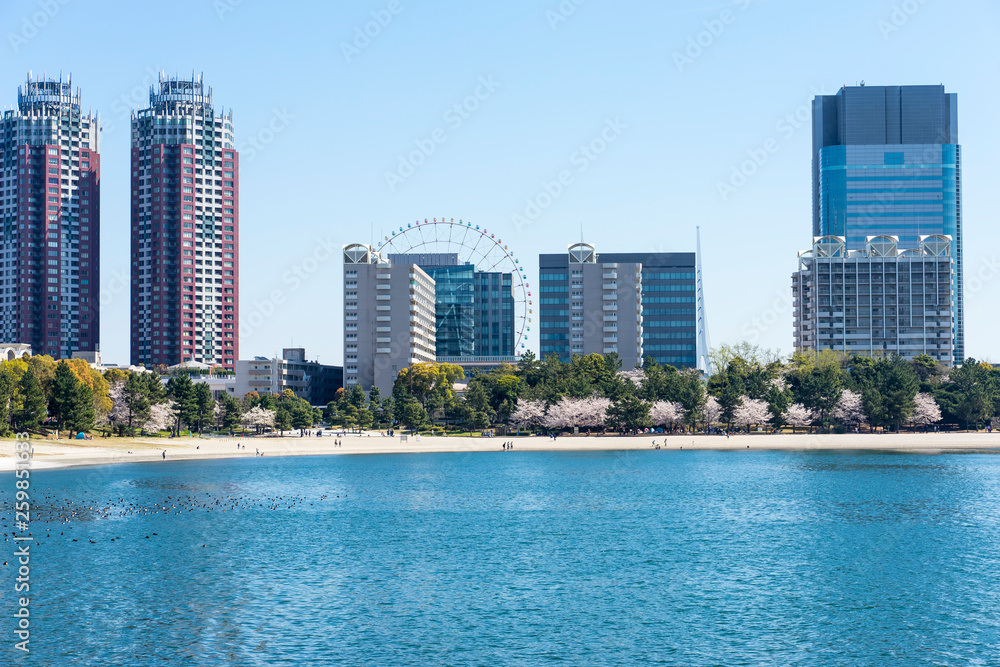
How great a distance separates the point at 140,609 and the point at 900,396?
168 metres

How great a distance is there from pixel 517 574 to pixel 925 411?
15445cm

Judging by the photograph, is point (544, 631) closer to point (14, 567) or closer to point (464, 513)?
point (14, 567)

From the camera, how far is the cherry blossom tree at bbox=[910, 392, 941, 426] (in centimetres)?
19375

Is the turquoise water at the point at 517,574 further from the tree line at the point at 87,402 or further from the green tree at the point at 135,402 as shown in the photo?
the green tree at the point at 135,402

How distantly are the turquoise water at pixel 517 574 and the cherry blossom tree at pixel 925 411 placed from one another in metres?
77.3

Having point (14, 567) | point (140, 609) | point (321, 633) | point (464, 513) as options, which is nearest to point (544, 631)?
point (321, 633)

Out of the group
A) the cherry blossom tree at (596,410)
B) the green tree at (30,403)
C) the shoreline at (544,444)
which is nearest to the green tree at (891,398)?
the shoreline at (544,444)

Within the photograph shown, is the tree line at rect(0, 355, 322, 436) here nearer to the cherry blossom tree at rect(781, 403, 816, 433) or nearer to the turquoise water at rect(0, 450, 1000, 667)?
the turquoise water at rect(0, 450, 1000, 667)

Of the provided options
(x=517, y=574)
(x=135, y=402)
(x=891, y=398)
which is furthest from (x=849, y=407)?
(x=517, y=574)

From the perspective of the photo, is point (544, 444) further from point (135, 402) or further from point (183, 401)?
point (135, 402)

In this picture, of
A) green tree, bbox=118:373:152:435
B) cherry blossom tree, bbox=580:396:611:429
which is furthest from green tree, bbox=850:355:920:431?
green tree, bbox=118:373:152:435

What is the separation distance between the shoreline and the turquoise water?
2038 inches

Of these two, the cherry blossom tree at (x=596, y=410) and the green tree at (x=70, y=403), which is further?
the cherry blossom tree at (x=596, y=410)

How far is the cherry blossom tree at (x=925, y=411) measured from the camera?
636ft
